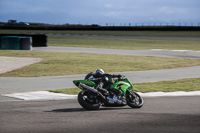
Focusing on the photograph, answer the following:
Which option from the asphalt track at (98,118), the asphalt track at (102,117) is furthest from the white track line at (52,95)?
the asphalt track at (98,118)

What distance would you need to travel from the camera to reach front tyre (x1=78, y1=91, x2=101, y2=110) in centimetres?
1069

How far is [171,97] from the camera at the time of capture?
44.6ft

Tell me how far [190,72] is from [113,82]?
11331 millimetres

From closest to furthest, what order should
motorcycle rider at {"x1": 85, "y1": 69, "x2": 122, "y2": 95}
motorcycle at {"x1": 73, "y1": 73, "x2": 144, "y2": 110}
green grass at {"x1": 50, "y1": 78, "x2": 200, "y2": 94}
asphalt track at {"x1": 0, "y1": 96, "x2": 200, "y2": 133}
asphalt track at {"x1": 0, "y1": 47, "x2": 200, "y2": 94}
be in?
asphalt track at {"x1": 0, "y1": 96, "x2": 200, "y2": 133} < motorcycle at {"x1": 73, "y1": 73, "x2": 144, "y2": 110} < motorcycle rider at {"x1": 85, "y1": 69, "x2": 122, "y2": 95} < green grass at {"x1": 50, "y1": 78, "x2": 200, "y2": 94} < asphalt track at {"x1": 0, "y1": 47, "x2": 200, "y2": 94}

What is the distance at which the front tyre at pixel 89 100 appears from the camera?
10.7 meters

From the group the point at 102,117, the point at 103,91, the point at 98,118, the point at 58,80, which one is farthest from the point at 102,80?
the point at 58,80

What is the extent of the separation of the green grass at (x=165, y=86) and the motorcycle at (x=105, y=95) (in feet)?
Answer: 12.4

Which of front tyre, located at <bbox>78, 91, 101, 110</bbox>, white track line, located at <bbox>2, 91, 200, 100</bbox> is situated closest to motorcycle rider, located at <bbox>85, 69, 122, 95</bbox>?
front tyre, located at <bbox>78, 91, 101, 110</bbox>

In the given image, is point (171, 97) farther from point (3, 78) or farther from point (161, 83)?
point (3, 78)

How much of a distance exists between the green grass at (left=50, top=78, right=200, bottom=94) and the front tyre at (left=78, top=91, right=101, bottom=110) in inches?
152

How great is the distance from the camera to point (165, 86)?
16328mm

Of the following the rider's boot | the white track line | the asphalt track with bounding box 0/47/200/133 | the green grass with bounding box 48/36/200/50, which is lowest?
the green grass with bounding box 48/36/200/50

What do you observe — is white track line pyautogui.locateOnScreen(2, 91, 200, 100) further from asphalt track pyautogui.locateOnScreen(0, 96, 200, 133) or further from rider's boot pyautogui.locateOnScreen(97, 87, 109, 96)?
rider's boot pyautogui.locateOnScreen(97, 87, 109, 96)

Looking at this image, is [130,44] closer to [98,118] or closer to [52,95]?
[52,95]
